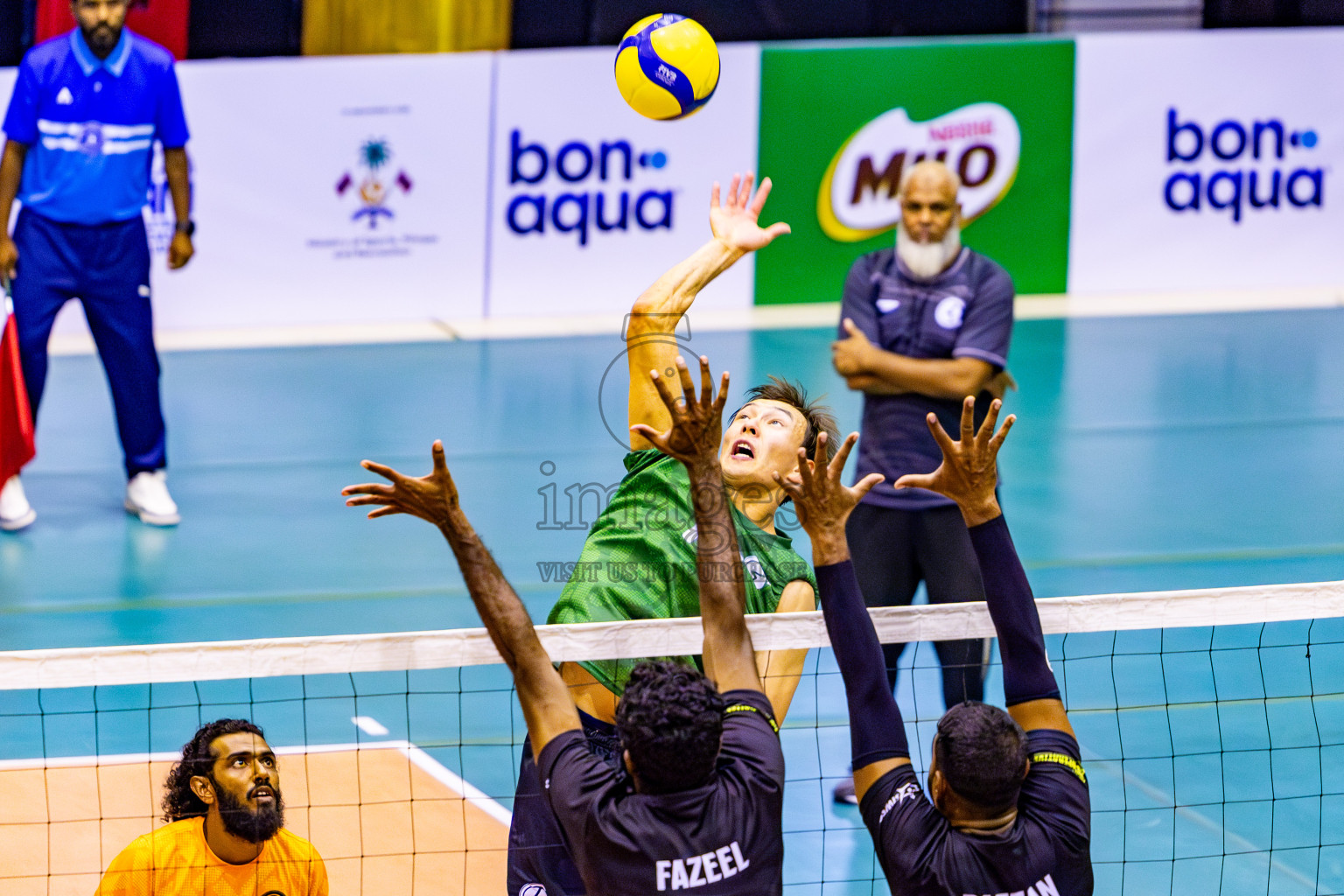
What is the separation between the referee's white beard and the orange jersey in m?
3.21

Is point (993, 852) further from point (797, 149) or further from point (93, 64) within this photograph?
point (797, 149)

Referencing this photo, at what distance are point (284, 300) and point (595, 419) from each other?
3541mm

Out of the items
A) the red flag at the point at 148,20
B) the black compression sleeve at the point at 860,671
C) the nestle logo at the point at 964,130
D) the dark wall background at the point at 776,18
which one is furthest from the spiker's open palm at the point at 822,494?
the dark wall background at the point at 776,18

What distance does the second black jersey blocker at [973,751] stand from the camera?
3227 mm

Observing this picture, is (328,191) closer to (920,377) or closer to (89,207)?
(89,207)

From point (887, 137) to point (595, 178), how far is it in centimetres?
256

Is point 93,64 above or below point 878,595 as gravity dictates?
above

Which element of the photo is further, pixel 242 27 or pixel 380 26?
pixel 242 27

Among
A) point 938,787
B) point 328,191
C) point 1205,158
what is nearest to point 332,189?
point 328,191

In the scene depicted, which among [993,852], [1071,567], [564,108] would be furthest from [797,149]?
[993,852]

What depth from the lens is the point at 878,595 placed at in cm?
585

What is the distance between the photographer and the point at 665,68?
6164mm

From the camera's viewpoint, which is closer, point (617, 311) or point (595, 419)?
point (595, 419)

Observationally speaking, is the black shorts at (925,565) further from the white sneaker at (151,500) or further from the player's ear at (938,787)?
the white sneaker at (151,500)
